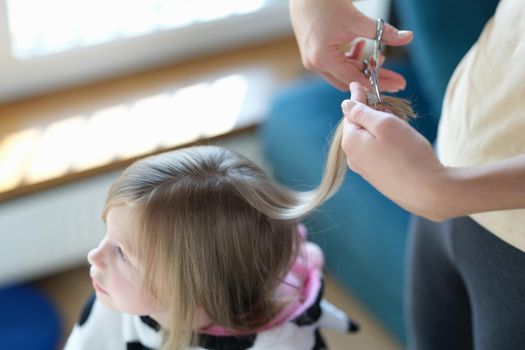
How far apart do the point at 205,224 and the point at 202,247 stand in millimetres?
27

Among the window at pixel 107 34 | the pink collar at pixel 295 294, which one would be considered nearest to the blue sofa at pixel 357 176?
the window at pixel 107 34

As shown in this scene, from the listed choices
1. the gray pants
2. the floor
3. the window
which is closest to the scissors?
the gray pants

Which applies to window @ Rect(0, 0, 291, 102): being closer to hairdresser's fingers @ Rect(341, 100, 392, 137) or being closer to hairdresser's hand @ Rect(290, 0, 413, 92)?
hairdresser's hand @ Rect(290, 0, 413, 92)

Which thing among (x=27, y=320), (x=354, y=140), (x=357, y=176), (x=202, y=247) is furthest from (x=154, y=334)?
(x=27, y=320)

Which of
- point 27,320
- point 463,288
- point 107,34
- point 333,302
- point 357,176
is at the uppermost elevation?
point 107,34

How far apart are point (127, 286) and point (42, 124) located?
948mm

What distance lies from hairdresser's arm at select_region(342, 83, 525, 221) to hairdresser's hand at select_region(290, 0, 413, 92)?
7.1 inches

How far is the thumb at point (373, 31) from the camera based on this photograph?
0.77 meters

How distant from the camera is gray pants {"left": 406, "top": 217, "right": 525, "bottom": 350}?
2.55 ft

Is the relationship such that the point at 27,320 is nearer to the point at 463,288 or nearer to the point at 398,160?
the point at 463,288

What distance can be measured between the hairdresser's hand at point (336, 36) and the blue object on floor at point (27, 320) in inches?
43.5

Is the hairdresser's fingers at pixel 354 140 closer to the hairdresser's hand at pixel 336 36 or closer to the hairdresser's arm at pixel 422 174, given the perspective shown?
the hairdresser's arm at pixel 422 174

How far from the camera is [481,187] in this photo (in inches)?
22.8

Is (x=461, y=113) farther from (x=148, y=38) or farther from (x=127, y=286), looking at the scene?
(x=148, y=38)
